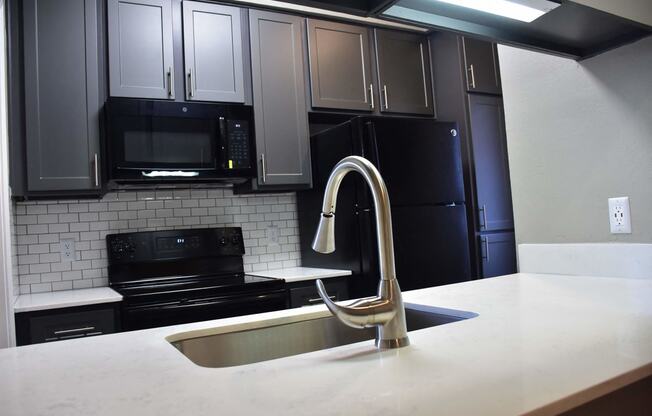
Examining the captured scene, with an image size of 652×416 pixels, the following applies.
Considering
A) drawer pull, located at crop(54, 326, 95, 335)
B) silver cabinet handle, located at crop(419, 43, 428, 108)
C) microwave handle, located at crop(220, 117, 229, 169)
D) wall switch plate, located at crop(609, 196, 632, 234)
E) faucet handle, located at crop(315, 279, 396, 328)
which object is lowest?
drawer pull, located at crop(54, 326, 95, 335)

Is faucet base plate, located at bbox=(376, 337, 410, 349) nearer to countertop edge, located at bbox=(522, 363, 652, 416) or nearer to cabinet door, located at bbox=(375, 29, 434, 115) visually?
countertop edge, located at bbox=(522, 363, 652, 416)

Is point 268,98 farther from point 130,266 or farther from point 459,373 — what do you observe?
point 459,373

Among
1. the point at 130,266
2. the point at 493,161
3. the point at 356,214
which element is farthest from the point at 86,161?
the point at 493,161

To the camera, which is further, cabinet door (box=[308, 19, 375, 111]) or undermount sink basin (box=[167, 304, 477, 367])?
cabinet door (box=[308, 19, 375, 111])

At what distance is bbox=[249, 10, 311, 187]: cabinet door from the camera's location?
281 cm

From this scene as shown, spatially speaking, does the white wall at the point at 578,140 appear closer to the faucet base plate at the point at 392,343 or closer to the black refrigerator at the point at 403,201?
the black refrigerator at the point at 403,201

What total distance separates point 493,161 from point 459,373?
113 inches

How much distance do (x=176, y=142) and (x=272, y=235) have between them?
91 cm

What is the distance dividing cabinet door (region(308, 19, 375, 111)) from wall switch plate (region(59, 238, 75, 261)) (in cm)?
157

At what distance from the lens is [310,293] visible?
2.62 meters

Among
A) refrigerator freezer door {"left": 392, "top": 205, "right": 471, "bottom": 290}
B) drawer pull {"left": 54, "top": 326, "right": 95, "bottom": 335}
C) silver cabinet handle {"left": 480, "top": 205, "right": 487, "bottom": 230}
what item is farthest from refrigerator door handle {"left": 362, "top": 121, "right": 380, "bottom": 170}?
drawer pull {"left": 54, "top": 326, "right": 95, "bottom": 335}

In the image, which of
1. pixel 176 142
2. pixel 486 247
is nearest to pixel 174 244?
pixel 176 142

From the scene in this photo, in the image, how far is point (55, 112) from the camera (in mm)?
2342

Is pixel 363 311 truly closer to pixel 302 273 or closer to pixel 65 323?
pixel 65 323
